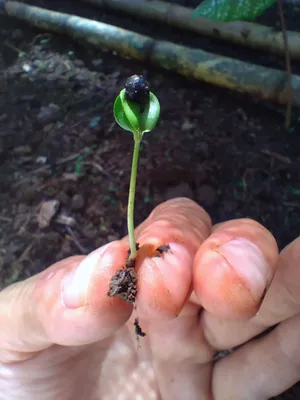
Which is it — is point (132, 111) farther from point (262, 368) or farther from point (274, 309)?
point (262, 368)

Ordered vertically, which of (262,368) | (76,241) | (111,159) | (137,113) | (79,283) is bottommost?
(76,241)

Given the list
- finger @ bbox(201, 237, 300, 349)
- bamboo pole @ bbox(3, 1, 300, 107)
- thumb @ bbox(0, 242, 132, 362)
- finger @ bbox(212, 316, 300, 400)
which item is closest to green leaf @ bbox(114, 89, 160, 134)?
thumb @ bbox(0, 242, 132, 362)

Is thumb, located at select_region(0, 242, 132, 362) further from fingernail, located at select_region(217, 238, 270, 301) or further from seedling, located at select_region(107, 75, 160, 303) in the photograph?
fingernail, located at select_region(217, 238, 270, 301)

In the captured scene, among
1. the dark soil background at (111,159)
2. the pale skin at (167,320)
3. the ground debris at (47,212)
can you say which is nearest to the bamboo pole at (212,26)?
the dark soil background at (111,159)

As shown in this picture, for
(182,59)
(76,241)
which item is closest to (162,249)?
(76,241)

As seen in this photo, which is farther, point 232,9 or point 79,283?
point 232,9

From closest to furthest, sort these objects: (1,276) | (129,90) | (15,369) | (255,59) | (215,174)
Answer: (129,90) → (15,369) → (1,276) → (215,174) → (255,59)

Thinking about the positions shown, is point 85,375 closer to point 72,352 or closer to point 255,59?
point 72,352

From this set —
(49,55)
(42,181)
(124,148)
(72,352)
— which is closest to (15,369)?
(72,352)
